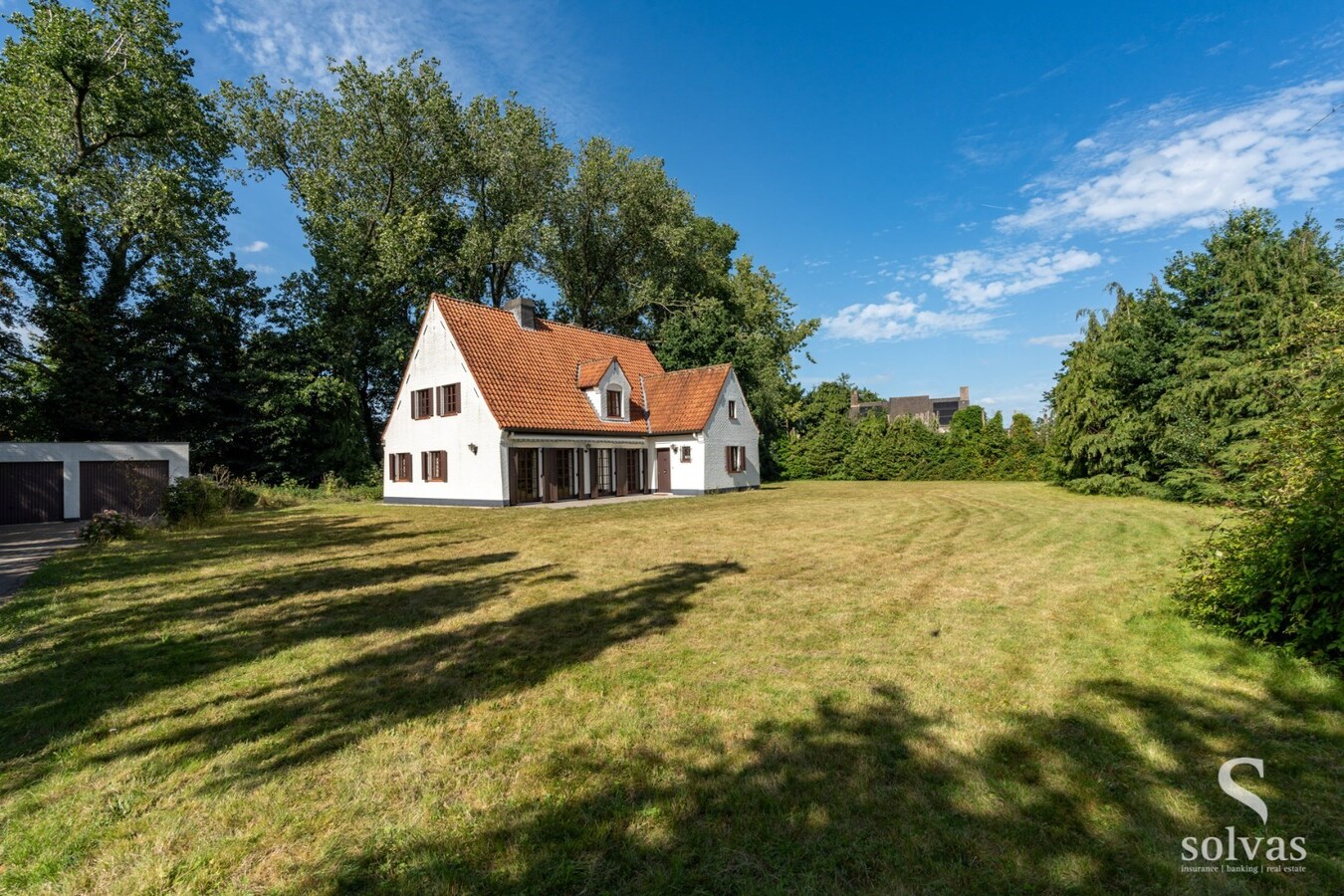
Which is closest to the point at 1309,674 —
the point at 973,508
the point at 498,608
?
the point at 498,608

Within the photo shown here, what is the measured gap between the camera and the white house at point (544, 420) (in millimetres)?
21172

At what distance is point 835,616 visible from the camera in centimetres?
643

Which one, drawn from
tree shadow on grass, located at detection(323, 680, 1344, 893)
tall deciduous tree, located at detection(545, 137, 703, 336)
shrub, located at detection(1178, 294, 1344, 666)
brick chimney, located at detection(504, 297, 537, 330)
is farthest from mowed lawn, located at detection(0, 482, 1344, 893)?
tall deciduous tree, located at detection(545, 137, 703, 336)

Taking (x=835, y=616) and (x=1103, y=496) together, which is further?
(x=1103, y=496)

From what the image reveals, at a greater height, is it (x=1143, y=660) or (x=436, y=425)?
(x=436, y=425)

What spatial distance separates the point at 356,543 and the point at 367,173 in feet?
88.8

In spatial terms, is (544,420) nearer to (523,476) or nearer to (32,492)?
(523,476)

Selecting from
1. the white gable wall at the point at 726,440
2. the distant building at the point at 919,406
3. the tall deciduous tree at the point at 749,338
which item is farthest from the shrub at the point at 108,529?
the distant building at the point at 919,406

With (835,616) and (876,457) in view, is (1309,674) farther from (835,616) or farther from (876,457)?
(876,457)

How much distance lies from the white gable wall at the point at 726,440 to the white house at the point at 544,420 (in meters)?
0.08

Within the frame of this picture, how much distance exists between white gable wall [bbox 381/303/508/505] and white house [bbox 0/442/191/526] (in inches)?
293

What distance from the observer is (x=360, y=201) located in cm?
3030

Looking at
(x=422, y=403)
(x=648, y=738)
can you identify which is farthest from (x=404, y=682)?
(x=422, y=403)

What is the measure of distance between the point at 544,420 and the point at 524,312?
22.2ft
